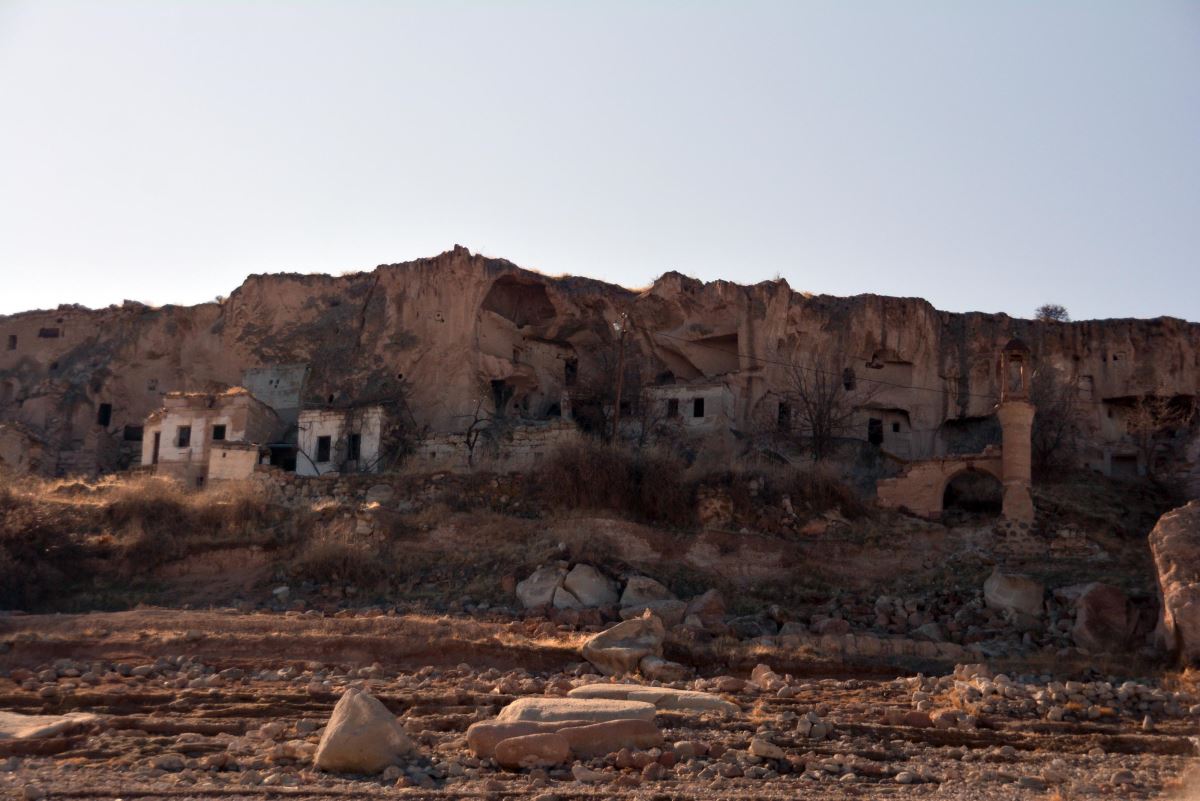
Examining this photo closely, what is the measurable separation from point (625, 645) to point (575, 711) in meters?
5.08

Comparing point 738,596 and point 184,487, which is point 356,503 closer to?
point 184,487

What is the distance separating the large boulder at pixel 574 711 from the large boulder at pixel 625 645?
13.9 ft

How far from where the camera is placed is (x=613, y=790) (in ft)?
32.2

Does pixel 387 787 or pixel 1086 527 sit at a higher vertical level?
pixel 1086 527

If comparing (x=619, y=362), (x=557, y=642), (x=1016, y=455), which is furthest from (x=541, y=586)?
(x=619, y=362)

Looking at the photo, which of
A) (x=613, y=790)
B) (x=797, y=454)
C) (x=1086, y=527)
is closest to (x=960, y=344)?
(x=797, y=454)

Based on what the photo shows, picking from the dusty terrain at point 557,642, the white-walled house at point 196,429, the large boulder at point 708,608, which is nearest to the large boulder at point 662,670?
the dusty terrain at point 557,642

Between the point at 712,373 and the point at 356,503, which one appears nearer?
the point at 356,503

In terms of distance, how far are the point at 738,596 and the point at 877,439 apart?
42.8ft

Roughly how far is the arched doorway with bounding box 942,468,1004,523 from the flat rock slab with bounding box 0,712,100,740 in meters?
18.6

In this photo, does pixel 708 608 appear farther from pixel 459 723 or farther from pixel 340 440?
pixel 340 440

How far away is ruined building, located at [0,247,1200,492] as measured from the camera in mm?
31547

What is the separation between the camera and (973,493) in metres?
27.2

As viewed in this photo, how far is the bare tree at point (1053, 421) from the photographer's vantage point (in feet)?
99.5
